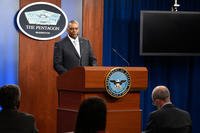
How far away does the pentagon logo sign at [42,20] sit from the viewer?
6.13m

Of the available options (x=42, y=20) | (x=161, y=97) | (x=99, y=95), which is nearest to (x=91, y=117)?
(x=161, y=97)

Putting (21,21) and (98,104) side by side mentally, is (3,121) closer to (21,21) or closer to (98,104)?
(98,104)

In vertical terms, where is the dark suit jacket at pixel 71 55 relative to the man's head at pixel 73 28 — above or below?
below

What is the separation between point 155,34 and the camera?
22.0ft

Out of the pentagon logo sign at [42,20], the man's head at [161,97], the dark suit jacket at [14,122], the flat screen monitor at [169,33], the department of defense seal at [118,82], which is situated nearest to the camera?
the dark suit jacket at [14,122]

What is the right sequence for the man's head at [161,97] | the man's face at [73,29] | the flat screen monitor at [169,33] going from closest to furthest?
the man's head at [161,97] → the man's face at [73,29] → the flat screen monitor at [169,33]

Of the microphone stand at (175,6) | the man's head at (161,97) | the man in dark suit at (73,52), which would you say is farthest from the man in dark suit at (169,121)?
the microphone stand at (175,6)

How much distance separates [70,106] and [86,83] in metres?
0.42

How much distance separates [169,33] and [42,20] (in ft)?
6.42

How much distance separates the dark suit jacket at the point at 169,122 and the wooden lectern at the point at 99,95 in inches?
28.8

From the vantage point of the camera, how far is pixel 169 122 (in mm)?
3547

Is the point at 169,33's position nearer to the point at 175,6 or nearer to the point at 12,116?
the point at 175,6

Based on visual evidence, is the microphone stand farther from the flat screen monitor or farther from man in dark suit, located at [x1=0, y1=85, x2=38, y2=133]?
man in dark suit, located at [x1=0, y1=85, x2=38, y2=133]

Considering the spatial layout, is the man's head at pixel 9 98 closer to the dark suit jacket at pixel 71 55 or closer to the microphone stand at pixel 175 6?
the dark suit jacket at pixel 71 55
